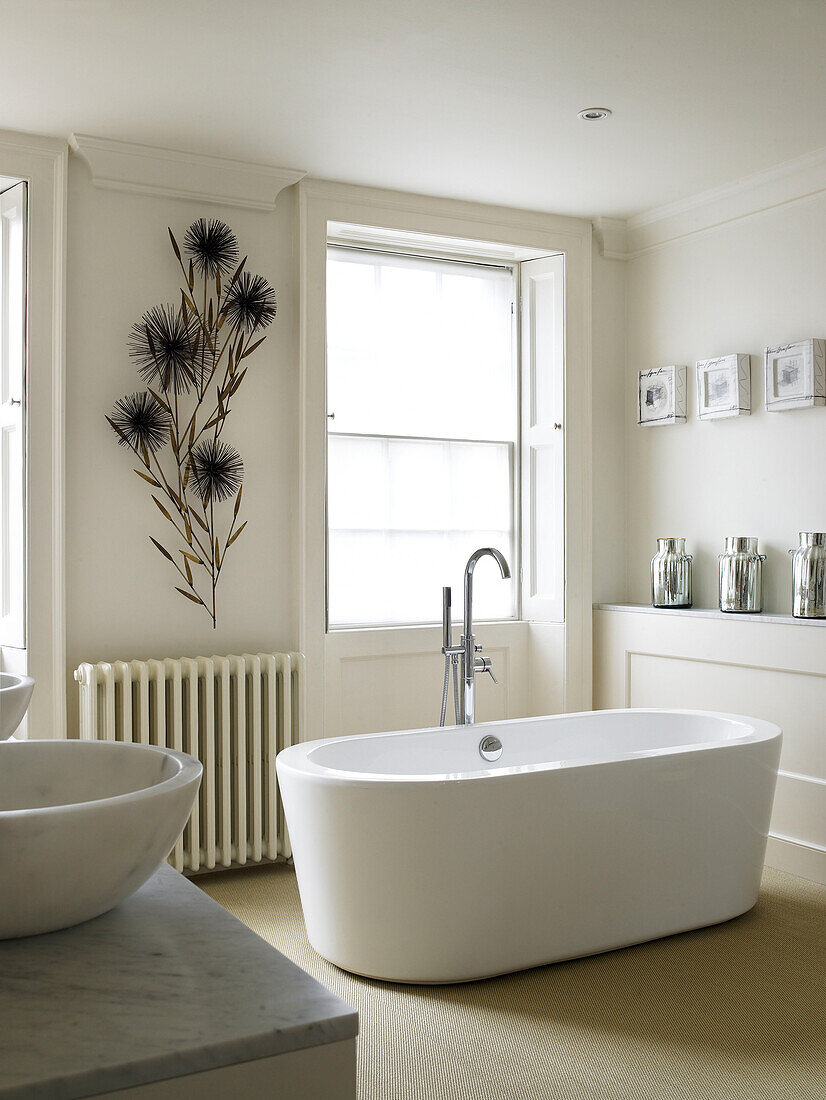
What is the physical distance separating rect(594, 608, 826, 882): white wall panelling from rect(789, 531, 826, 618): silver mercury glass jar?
7cm

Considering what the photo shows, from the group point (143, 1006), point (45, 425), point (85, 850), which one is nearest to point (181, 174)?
point (45, 425)

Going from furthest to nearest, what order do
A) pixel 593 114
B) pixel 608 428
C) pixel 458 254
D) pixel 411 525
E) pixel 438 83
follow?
pixel 608 428 → pixel 458 254 → pixel 411 525 → pixel 593 114 → pixel 438 83

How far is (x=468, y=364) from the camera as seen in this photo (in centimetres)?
439

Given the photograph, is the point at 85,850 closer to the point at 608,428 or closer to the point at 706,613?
the point at 706,613

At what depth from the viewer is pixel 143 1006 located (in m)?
0.85

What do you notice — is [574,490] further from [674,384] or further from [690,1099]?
[690,1099]

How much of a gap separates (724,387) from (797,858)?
5.93 ft

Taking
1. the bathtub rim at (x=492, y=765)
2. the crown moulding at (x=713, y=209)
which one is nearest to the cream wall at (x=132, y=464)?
the bathtub rim at (x=492, y=765)

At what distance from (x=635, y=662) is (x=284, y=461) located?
171 cm

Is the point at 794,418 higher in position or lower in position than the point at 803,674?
higher

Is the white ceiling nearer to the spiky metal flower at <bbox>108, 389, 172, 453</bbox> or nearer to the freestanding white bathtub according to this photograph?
the spiky metal flower at <bbox>108, 389, 172, 453</bbox>

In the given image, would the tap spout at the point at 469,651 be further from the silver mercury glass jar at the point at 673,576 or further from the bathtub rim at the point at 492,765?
the silver mercury glass jar at the point at 673,576

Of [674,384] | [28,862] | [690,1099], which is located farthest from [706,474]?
[28,862]

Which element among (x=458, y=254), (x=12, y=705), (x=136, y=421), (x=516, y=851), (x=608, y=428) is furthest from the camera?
(x=608, y=428)
